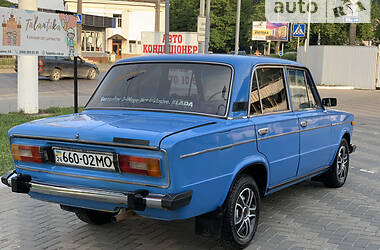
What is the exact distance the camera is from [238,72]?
5059 millimetres

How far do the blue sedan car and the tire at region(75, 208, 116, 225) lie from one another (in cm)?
1

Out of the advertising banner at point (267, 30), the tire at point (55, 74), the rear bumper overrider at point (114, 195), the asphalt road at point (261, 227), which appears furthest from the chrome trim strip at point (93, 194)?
the advertising banner at point (267, 30)

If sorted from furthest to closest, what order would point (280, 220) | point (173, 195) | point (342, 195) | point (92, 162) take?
1. point (342, 195)
2. point (280, 220)
3. point (92, 162)
4. point (173, 195)

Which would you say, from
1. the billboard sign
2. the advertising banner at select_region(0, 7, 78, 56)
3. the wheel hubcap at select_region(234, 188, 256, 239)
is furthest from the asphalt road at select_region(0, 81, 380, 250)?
the billboard sign

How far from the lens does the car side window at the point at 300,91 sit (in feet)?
19.8

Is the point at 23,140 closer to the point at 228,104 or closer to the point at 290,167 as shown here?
the point at 228,104

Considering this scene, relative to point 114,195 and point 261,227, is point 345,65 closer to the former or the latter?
point 261,227

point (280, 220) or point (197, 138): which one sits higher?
point (197, 138)

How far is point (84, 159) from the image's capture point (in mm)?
4309

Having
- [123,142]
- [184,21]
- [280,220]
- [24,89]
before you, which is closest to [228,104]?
[123,142]

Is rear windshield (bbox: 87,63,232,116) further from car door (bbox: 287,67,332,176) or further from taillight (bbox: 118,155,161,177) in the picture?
car door (bbox: 287,67,332,176)

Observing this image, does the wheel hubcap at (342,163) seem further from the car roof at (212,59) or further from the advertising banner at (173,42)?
the advertising banner at (173,42)

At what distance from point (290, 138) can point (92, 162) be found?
226 cm

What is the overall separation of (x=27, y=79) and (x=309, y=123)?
9.17 meters
